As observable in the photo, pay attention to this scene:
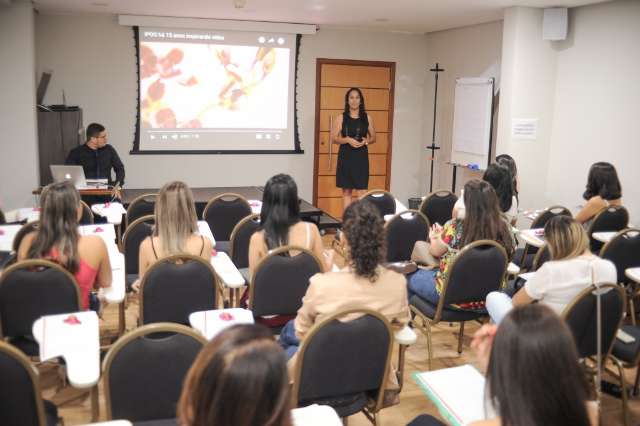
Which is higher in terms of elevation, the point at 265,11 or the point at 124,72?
the point at 265,11

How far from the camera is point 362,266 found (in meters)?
2.57

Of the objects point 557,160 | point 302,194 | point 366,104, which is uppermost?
point 366,104

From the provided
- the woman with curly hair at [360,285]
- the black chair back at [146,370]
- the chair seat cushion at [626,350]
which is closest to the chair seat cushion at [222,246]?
the woman with curly hair at [360,285]

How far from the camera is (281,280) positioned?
3170 mm

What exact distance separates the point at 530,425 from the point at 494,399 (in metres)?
0.12

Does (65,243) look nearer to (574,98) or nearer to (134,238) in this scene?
(134,238)

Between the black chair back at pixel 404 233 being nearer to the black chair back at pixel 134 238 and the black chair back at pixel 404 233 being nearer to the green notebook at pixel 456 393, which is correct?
the black chair back at pixel 134 238

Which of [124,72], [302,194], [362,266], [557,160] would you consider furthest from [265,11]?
[362,266]

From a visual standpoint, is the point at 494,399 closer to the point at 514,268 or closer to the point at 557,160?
the point at 514,268

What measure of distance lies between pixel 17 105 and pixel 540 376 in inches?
263

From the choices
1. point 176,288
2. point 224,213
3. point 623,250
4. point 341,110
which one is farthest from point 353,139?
point 176,288

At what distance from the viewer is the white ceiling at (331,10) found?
630 centimetres

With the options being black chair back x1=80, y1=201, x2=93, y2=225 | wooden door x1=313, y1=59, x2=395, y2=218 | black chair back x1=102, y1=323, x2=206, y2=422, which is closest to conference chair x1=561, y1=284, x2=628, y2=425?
black chair back x1=102, y1=323, x2=206, y2=422

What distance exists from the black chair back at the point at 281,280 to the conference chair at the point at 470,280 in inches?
32.2
